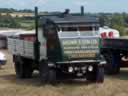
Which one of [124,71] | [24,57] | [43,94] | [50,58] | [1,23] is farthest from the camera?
[1,23]

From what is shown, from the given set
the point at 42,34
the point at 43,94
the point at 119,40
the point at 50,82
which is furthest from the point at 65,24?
the point at 119,40

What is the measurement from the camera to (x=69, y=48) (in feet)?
51.1

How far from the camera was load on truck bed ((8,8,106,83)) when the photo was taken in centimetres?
1570

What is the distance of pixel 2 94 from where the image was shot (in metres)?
14.0

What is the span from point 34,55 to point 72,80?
5.82 feet

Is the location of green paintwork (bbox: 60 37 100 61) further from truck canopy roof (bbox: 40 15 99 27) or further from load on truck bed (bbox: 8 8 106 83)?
truck canopy roof (bbox: 40 15 99 27)

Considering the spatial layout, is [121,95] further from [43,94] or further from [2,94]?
[2,94]

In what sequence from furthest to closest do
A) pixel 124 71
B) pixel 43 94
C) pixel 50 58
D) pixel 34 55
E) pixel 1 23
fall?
1. pixel 1 23
2. pixel 124 71
3. pixel 34 55
4. pixel 50 58
5. pixel 43 94

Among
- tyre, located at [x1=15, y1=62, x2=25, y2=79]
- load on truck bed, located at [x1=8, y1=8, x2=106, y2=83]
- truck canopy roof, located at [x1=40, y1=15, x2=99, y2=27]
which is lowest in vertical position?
tyre, located at [x1=15, y1=62, x2=25, y2=79]

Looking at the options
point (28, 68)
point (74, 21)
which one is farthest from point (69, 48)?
point (28, 68)

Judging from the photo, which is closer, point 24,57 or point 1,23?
point 24,57

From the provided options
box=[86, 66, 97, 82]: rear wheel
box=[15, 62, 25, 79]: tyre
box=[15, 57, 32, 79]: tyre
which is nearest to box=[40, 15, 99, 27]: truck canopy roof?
box=[86, 66, 97, 82]: rear wheel

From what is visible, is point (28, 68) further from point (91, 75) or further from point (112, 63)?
point (91, 75)

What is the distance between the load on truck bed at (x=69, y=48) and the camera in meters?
15.7
